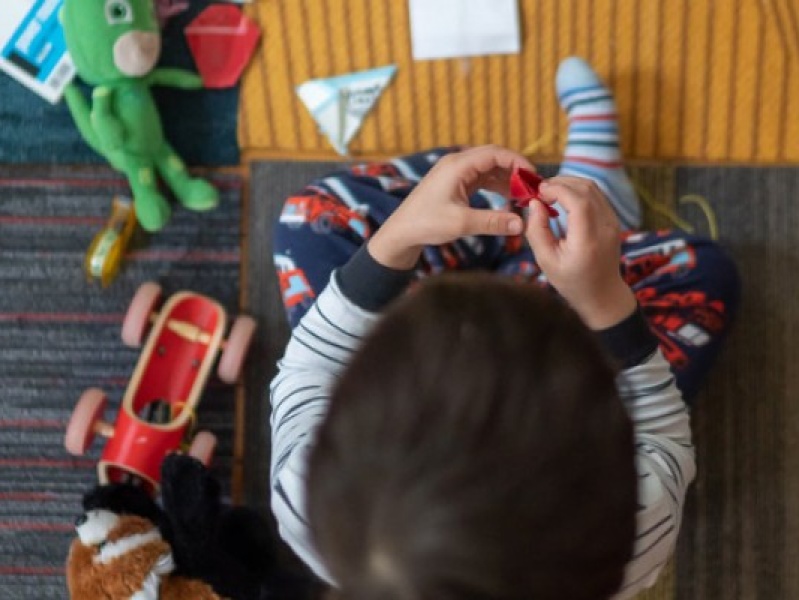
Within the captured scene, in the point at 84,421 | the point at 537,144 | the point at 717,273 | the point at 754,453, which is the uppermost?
the point at 537,144

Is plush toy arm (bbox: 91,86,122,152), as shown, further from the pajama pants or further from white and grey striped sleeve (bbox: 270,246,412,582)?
white and grey striped sleeve (bbox: 270,246,412,582)

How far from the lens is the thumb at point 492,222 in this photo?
2.32ft

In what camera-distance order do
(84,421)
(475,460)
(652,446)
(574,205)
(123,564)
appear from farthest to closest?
(84,421) < (123,564) < (652,446) < (574,205) < (475,460)

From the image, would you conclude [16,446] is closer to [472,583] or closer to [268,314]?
[268,314]

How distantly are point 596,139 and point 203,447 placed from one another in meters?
0.58

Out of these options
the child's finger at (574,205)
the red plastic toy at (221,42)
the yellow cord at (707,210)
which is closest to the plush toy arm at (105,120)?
the red plastic toy at (221,42)

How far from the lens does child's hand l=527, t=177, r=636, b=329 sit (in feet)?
2.25

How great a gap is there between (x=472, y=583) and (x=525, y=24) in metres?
0.81

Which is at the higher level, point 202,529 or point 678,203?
point 678,203

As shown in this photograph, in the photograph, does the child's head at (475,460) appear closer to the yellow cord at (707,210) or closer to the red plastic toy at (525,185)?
the red plastic toy at (525,185)

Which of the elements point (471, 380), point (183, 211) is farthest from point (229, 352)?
point (471, 380)

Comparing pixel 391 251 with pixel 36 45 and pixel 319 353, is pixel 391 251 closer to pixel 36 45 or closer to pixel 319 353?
pixel 319 353

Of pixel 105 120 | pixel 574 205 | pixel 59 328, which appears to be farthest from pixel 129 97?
pixel 574 205

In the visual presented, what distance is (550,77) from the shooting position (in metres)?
1.13
